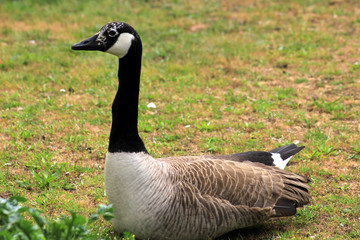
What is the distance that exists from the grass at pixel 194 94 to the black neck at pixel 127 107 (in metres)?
0.97

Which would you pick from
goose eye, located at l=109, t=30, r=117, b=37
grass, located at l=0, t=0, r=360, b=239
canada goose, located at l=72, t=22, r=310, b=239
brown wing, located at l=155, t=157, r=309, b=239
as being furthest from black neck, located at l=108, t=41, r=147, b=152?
grass, located at l=0, t=0, r=360, b=239

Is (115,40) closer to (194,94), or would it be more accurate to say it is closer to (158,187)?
(158,187)

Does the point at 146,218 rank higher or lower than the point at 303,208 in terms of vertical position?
higher

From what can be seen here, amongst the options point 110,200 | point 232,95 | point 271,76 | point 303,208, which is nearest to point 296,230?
point 303,208

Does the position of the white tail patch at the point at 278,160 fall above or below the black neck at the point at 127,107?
below

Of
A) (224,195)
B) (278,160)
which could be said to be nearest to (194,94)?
(278,160)

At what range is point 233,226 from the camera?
4.51m

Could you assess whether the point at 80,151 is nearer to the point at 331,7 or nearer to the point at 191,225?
the point at 191,225

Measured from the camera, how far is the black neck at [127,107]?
422 centimetres

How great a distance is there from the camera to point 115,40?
4199 millimetres

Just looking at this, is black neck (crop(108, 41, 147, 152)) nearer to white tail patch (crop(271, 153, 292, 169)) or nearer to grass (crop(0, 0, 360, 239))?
grass (crop(0, 0, 360, 239))

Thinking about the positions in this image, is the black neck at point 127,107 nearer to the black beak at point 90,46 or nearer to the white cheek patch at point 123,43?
the white cheek patch at point 123,43

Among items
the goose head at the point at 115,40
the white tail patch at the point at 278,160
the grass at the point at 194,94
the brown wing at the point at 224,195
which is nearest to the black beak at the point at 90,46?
the goose head at the point at 115,40

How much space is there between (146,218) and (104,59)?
5.58m
